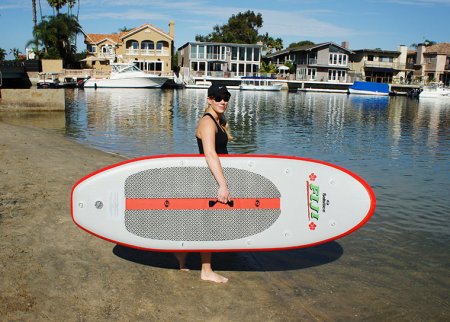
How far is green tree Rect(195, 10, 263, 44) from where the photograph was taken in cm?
9800

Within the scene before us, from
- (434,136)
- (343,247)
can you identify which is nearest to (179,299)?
(343,247)

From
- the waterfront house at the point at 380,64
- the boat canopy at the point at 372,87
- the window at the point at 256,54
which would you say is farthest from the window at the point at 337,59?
the window at the point at 256,54

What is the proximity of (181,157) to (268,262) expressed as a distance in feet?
6.47

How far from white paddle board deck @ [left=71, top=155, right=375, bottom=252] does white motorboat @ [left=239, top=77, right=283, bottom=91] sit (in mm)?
66077

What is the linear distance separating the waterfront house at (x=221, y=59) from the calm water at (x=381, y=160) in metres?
48.6

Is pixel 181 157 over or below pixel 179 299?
over

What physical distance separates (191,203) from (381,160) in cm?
1144

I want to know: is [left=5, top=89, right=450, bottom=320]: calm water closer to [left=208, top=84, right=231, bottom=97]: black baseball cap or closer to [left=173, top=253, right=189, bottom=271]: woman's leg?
[left=173, top=253, right=189, bottom=271]: woman's leg

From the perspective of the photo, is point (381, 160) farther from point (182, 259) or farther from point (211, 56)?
point (211, 56)

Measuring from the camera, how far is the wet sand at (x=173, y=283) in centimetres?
405

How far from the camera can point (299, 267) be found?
5.57m

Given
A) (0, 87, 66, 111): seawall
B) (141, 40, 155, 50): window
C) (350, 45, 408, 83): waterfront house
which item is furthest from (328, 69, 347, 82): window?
(0, 87, 66, 111): seawall

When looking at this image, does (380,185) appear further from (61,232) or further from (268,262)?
(61,232)

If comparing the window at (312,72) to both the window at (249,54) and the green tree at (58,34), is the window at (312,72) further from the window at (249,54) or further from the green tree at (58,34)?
the green tree at (58,34)
